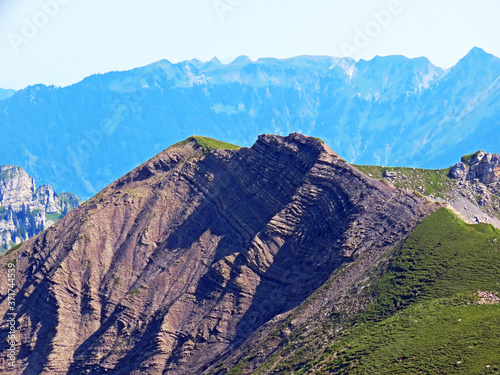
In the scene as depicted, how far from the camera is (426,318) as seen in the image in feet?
278

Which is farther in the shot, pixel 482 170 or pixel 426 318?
pixel 482 170

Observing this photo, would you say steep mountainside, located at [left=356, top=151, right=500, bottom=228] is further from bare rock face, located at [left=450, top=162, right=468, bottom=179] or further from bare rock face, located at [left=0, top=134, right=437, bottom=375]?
bare rock face, located at [left=0, top=134, right=437, bottom=375]

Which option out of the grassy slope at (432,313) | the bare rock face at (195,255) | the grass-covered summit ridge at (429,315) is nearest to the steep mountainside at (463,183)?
the bare rock face at (195,255)

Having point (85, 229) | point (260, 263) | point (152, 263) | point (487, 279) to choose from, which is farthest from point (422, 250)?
point (85, 229)

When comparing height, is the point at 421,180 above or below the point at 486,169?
below

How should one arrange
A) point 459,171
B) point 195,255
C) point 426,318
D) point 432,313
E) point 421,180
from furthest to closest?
point 459,171
point 421,180
point 195,255
point 432,313
point 426,318

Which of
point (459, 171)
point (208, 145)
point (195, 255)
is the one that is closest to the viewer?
point (195, 255)

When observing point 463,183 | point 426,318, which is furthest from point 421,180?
point 426,318

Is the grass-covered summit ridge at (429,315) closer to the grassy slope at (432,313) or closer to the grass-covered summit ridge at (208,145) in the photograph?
the grassy slope at (432,313)

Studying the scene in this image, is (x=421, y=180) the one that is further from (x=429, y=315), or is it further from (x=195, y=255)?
(x=429, y=315)

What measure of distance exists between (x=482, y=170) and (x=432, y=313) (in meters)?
67.9

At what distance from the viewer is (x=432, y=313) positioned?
281 ft

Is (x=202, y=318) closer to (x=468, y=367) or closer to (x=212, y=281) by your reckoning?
(x=212, y=281)

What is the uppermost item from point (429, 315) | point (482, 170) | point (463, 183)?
point (482, 170)
